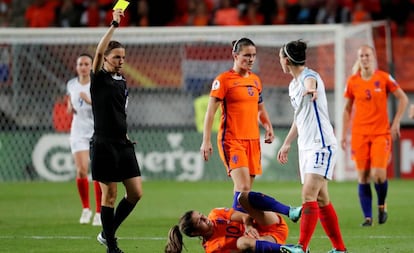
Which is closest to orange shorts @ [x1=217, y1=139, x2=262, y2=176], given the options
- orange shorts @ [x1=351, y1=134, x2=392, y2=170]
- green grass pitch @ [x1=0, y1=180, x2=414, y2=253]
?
green grass pitch @ [x1=0, y1=180, x2=414, y2=253]

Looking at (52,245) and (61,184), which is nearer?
(52,245)

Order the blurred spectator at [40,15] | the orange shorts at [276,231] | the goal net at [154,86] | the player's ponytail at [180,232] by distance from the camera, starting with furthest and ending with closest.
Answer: the blurred spectator at [40,15] → the goal net at [154,86] → the orange shorts at [276,231] → the player's ponytail at [180,232]

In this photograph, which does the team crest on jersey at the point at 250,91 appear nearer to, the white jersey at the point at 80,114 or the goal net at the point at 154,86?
the white jersey at the point at 80,114

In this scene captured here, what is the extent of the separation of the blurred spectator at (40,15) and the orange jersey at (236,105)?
525 inches

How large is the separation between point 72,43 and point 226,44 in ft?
9.96

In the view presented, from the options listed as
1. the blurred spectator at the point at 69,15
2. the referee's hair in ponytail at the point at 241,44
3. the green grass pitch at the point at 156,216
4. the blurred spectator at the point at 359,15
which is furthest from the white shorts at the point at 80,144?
the blurred spectator at the point at 359,15

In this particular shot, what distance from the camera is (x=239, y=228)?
8.85m

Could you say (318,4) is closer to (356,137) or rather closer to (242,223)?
(356,137)

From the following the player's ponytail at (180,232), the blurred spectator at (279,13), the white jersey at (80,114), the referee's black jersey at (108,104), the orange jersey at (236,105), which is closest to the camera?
the player's ponytail at (180,232)

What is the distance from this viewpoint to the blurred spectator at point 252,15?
74.6 feet

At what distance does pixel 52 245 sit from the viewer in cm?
1065

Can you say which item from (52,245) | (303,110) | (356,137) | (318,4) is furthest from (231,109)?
(318,4)

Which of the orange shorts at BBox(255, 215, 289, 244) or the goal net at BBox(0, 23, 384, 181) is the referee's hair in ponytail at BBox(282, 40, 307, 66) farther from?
the goal net at BBox(0, 23, 384, 181)

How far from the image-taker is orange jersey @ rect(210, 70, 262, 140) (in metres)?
10.5
